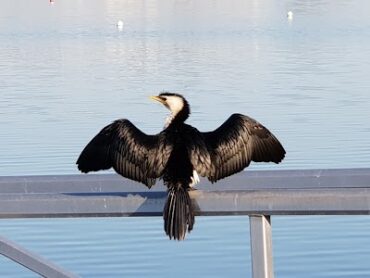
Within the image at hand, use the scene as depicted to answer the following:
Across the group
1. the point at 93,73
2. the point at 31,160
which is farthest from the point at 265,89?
the point at 31,160

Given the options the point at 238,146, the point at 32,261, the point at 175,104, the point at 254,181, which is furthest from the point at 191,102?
the point at 32,261

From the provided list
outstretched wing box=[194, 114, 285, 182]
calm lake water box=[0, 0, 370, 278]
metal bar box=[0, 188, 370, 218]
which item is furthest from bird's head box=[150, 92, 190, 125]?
calm lake water box=[0, 0, 370, 278]

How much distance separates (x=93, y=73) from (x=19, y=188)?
24758 mm

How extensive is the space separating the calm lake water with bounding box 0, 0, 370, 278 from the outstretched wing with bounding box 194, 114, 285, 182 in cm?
555

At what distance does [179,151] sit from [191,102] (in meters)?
17.3

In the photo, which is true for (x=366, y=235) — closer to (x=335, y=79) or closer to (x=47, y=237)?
(x=47, y=237)

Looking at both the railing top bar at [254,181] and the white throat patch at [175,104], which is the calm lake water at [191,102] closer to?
the white throat patch at [175,104]

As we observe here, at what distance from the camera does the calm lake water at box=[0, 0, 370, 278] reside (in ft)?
34.2

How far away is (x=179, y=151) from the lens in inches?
162

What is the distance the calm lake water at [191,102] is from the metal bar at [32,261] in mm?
6513

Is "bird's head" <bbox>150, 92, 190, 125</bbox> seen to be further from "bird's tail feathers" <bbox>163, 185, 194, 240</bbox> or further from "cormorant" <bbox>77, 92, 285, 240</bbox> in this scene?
"bird's tail feathers" <bbox>163, 185, 194, 240</bbox>

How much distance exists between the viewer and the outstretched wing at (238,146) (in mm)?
4168

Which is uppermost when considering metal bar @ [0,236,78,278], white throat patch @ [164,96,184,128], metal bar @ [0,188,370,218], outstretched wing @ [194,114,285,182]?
white throat patch @ [164,96,184,128]

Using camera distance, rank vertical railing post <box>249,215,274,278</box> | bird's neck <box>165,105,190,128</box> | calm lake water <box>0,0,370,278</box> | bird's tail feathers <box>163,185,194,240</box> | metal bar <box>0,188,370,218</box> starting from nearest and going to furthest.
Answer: metal bar <box>0,188,370,218</box>, vertical railing post <box>249,215,274,278</box>, bird's tail feathers <box>163,185,194,240</box>, bird's neck <box>165,105,190,128</box>, calm lake water <box>0,0,370,278</box>
